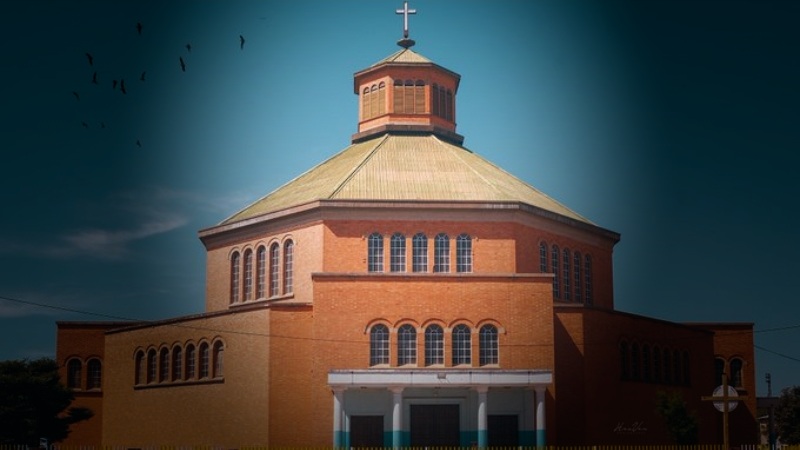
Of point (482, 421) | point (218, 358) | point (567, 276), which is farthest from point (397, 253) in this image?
point (482, 421)

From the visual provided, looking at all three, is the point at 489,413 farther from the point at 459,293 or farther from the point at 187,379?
the point at 187,379

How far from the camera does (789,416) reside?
234 feet

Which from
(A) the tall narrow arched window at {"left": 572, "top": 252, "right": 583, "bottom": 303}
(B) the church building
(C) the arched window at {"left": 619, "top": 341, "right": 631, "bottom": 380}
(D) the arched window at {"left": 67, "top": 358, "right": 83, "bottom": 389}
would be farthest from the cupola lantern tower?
(D) the arched window at {"left": 67, "top": 358, "right": 83, "bottom": 389}

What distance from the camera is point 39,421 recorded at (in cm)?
5194

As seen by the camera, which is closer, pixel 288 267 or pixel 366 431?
pixel 366 431

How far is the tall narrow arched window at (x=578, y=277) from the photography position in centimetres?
5681

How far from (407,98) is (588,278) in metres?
13.8

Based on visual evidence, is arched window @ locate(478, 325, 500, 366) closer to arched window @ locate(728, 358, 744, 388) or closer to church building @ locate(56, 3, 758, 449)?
church building @ locate(56, 3, 758, 449)

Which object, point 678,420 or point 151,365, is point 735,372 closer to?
point 678,420

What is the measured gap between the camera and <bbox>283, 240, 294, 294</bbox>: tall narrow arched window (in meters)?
53.2

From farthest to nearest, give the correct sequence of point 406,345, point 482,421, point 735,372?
point 735,372 < point 406,345 < point 482,421

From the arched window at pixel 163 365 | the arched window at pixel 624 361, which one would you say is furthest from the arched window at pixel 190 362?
the arched window at pixel 624 361

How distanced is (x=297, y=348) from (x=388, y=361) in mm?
4157

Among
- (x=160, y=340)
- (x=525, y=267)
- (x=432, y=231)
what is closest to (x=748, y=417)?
(x=525, y=267)
